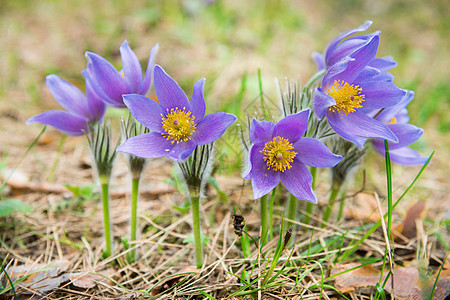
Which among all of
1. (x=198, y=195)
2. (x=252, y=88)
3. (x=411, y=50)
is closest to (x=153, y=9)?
(x=252, y=88)

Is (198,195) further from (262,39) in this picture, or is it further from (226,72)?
(262,39)

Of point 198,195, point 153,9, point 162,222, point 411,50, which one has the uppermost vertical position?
point 153,9

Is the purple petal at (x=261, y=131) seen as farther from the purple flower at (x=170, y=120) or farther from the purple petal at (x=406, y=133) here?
the purple petal at (x=406, y=133)

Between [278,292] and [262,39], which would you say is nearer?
[278,292]

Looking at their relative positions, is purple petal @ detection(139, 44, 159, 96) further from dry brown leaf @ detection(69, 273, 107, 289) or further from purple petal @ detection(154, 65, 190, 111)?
dry brown leaf @ detection(69, 273, 107, 289)

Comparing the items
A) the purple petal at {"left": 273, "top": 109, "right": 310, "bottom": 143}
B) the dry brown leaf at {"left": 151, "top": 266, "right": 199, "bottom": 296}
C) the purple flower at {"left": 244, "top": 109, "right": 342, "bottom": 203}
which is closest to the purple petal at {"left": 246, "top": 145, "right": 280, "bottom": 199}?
the purple flower at {"left": 244, "top": 109, "right": 342, "bottom": 203}

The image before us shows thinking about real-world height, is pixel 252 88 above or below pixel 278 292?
above
